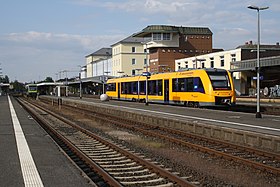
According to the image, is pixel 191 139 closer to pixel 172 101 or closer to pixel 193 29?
pixel 172 101

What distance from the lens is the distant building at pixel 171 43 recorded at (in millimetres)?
83875

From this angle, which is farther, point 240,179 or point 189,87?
point 189,87

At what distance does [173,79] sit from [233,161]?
83.5 ft

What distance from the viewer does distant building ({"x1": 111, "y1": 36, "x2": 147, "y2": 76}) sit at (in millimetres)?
116188

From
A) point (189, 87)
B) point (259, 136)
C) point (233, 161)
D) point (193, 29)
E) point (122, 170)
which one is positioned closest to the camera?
point (122, 170)

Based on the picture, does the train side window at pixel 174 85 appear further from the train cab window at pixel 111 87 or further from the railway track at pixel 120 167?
the train cab window at pixel 111 87

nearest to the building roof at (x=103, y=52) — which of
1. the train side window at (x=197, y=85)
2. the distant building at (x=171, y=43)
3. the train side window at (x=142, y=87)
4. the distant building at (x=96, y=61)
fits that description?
the distant building at (x=96, y=61)

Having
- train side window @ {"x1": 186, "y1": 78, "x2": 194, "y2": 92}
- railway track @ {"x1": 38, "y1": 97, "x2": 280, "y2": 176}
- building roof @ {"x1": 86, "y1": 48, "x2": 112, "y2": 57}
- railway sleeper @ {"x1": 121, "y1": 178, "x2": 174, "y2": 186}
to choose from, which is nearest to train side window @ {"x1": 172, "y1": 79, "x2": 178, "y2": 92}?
train side window @ {"x1": 186, "y1": 78, "x2": 194, "y2": 92}

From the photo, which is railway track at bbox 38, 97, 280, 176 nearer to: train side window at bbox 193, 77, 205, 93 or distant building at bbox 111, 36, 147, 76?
train side window at bbox 193, 77, 205, 93

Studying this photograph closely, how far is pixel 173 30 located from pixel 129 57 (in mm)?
34194

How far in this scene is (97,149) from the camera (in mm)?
14734

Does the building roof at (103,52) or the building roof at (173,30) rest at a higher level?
the building roof at (103,52)

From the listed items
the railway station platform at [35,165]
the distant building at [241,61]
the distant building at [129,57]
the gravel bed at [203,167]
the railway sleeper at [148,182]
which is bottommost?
the gravel bed at [203,167]

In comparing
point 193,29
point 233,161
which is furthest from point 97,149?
→ point 193,29
